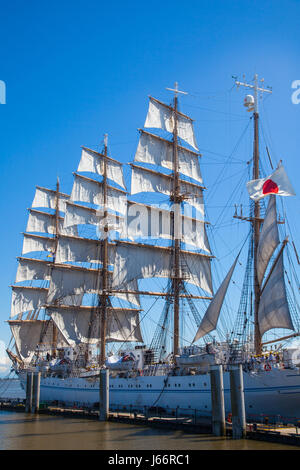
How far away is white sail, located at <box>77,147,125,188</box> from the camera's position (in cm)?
6238

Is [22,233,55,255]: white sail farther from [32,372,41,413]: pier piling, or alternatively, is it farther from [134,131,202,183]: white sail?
[32,372,41,413]: pier piling

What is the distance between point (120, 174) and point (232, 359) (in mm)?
36020

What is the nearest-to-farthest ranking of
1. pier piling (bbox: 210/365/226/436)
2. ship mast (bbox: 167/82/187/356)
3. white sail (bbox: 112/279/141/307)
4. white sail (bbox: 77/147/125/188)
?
pier piling (bbox: 210/365/226/436) → ship mast (bbox: 167/82/187/356) → white sail (bbox: 112/279/141/307) → white sail (bbox: 77/147/125/188)

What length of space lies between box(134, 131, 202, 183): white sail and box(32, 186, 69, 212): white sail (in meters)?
21.9

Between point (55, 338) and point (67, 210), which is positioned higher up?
point (67, 210)

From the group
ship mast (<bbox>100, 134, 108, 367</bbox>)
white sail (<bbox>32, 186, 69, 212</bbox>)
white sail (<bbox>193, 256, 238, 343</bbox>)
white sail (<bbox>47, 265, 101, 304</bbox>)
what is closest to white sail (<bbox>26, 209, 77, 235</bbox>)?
white sail (<bbox>32, 186, 69, 212</bbox>)

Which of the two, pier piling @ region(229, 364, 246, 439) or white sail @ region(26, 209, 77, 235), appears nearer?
pier piling @ region(229, 364, 246, 439)

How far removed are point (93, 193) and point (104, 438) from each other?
3885 cm

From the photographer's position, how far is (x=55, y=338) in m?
64.9

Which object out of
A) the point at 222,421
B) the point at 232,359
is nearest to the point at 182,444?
the point at 222,421
